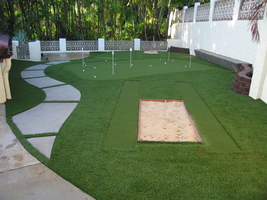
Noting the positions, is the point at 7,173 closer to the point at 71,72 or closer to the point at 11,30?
the point at 71,72

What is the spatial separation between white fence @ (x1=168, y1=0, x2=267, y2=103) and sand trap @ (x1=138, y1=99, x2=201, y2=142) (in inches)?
91.5

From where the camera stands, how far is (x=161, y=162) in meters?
3.46

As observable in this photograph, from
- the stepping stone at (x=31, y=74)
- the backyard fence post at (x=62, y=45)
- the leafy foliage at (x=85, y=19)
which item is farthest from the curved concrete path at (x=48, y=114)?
the leafy foliage at (x=85, y=19)

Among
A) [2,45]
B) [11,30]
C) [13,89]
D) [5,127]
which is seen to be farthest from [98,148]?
[11,30]

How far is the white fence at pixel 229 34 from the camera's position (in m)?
6.34

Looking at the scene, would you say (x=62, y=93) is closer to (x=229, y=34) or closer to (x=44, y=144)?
(x=44, y=144)

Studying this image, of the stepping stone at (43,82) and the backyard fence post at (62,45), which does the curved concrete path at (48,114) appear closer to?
the stepping stone at (43,82)

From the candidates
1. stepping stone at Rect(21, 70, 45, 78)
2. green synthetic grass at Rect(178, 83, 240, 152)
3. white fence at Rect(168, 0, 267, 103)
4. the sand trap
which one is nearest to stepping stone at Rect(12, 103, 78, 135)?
the sand trap

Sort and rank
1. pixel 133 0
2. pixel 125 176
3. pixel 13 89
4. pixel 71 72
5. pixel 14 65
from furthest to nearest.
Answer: pixel 133 0
pixel 14 65
pixel 71 72
pixel 13 89
pixel 125 176

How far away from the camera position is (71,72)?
1003 cm

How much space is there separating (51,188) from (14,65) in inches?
400

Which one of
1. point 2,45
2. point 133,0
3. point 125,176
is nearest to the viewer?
point 125,176

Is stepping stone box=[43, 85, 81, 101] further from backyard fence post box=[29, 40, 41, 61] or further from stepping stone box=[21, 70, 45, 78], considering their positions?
backyard fence post box=[29, 40, 41, 61]

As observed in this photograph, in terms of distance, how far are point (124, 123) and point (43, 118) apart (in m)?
1.75
